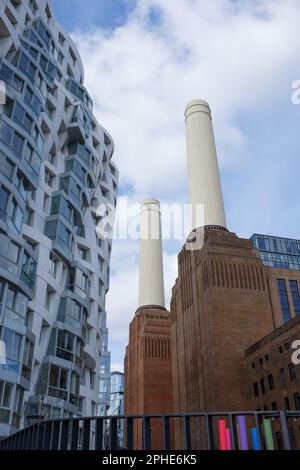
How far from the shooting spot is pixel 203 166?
260ft

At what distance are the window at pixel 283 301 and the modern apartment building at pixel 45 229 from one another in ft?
85.8

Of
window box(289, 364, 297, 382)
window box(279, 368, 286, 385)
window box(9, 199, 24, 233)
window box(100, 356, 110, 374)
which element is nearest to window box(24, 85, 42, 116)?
window box(9, 199, 24, 233)

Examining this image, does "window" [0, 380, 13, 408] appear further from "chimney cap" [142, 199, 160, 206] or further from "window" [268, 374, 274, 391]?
"chimney cap" [142, 199, 160, 206]

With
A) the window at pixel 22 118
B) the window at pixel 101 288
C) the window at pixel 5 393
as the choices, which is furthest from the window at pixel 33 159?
the window at pixel 101 288

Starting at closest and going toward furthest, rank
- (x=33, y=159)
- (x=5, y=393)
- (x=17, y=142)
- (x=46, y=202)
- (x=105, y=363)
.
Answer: (x=5, y=393) → (x=17, y=142) → (x=33, y=159) → (x=46, y=202) → (x=105, y=363)

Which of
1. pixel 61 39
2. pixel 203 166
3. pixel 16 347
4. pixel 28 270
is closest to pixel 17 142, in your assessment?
pixel 28 270

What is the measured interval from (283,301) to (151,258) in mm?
47419

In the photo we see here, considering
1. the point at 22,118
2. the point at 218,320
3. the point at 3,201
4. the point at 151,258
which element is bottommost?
the point at 3,201

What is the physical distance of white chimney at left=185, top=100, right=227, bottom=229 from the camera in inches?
2913

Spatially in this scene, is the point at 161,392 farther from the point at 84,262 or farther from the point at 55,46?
the point at 55,46

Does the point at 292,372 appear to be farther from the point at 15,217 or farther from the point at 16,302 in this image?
the point at 15,217

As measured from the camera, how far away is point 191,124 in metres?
85.1

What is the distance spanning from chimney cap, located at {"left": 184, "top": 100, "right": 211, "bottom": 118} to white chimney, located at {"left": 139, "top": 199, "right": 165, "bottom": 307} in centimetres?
3647

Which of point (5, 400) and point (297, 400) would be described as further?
point (297, 400)
